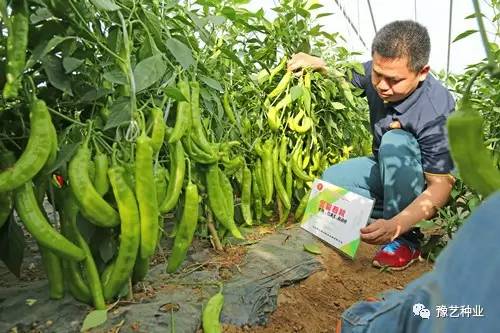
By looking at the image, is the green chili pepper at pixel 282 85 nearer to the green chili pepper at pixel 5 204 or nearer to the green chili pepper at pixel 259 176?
the green chili pepper at pixel 259 176

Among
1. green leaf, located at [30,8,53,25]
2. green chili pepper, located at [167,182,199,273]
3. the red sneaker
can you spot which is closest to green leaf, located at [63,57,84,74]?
green leaf, located at [30,8,53,25]

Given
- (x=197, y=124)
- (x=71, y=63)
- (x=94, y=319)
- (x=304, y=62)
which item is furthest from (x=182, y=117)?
(x=304, y=62)

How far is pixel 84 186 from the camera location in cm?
150

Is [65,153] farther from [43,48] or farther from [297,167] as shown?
[297,167]

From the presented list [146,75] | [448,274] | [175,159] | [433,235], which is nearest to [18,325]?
[175,159]

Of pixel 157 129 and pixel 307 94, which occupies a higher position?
pixel 157 129

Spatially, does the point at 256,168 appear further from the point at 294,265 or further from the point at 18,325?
the point at 18,325

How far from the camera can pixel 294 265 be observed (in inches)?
96.8

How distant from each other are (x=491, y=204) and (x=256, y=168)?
8.19 ft

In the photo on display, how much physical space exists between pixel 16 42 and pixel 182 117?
0.65 meters

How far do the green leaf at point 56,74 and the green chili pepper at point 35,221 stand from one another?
1.03 feet

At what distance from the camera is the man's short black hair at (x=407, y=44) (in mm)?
2541

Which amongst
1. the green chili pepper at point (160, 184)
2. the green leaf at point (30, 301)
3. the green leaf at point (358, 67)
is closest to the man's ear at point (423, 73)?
the green leaf at point (358, 67)

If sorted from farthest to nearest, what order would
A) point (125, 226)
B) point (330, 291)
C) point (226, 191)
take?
1. point (330, 291)
2. point (226, 191)
3. point (125, 226)
